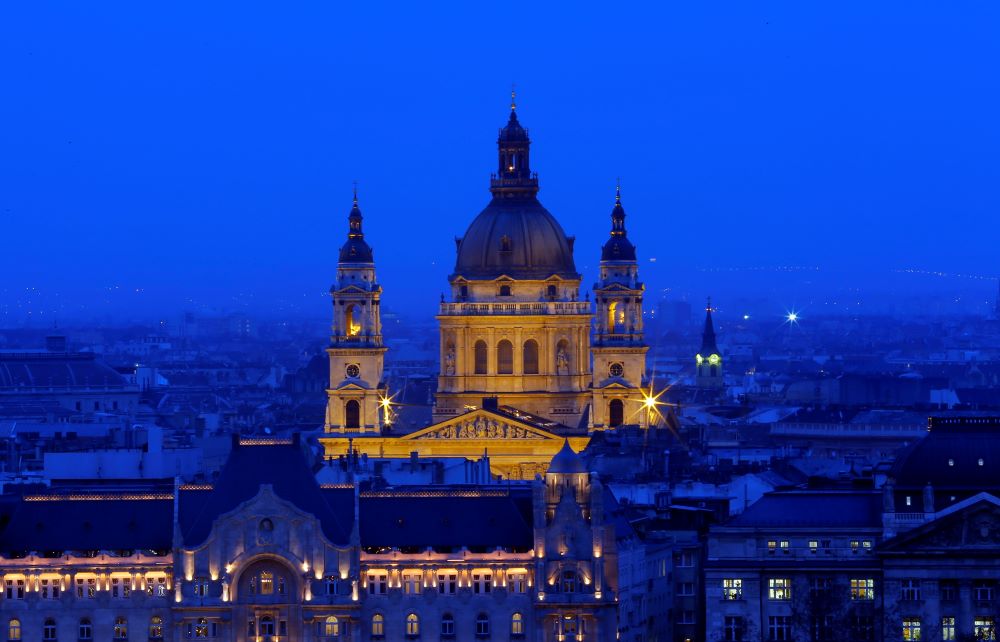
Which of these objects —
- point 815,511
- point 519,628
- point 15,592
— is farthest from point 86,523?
point 815,511

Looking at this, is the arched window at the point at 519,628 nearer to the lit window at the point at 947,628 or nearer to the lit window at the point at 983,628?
the lit window at the point at 947,628

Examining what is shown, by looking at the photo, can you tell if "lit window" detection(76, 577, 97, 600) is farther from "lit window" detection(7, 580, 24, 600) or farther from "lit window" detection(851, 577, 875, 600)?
"lit window" detection(851, 577, 875, 600)

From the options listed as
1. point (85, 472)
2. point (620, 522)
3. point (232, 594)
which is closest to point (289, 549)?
point (232, 594)

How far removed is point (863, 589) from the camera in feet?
484

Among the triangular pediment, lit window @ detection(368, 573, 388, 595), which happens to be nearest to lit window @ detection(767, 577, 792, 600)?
the triangular pediment

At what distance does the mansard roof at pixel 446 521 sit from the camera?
146 m

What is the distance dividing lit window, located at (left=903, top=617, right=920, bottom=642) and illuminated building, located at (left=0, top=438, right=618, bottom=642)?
10326 mm

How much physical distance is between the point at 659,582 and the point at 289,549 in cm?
1863

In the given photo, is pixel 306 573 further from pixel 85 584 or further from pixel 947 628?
pixel 947 628

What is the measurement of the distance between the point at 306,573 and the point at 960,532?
2317cm

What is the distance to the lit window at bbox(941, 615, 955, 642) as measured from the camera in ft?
479

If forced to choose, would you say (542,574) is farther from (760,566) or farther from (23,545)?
(23,545)

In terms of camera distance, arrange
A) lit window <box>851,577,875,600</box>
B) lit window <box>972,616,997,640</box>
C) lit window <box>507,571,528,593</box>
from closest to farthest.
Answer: lit window <box>507,571,528,593</box> → lit window <box>972,616,997,640</box> → lit window <box>851,577,875,600</box>

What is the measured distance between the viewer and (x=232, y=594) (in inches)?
5699
